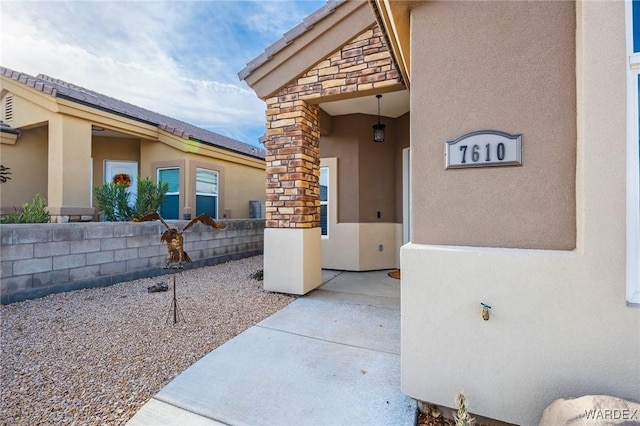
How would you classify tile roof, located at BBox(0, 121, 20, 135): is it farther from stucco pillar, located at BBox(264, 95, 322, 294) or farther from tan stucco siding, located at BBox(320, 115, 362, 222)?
tan stucco siding, located at BBox(320, 115, 362, 222)

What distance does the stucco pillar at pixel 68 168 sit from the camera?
7090 millimetres

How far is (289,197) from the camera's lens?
501 centimetres

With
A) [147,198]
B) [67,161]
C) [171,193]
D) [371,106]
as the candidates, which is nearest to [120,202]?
[147,198]

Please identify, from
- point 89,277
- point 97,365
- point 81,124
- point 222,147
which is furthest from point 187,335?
point 222,147

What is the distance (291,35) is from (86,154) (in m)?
6.42

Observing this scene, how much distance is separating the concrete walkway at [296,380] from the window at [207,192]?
22.8 ft

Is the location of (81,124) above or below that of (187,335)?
above

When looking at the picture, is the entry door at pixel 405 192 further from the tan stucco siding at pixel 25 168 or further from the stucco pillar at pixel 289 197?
the tan stucco siding at pixel 25 168

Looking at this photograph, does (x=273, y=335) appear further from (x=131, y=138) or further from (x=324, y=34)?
(x=131, y=138)

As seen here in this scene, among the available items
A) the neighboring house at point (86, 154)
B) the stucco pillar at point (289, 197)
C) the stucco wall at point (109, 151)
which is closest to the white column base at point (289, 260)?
the stucco pillar at point (289, 197)

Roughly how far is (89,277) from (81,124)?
4.48 metres

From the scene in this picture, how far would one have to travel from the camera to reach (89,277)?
5.26 m

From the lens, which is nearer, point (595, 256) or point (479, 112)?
point (595, 256)

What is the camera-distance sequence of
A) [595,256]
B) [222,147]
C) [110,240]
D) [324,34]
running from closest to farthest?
[595,256] < [324,34] < [110,240] < [222,147]
